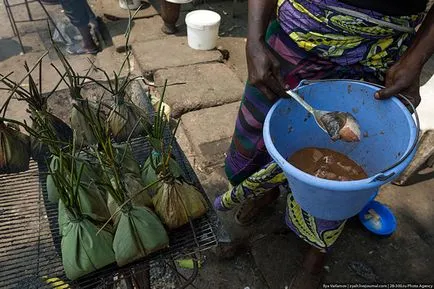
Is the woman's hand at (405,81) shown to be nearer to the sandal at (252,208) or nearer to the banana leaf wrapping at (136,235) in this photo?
the banana leaf wrapping at (136,235)

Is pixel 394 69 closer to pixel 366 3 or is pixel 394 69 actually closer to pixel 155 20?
pixel 366 3

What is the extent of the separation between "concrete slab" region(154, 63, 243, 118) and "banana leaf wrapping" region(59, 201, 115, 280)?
2002 millimetres

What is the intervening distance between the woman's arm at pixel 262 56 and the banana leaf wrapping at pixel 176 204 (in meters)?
0.50

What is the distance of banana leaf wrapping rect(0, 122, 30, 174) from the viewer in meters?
1.53

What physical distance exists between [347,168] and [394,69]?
0.44 metres

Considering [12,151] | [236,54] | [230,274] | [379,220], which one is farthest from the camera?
[236,54]

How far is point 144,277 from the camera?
1.52 meters

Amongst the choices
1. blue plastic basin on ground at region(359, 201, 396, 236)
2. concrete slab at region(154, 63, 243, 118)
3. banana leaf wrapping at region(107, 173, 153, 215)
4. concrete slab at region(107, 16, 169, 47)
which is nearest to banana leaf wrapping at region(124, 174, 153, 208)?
banana leaf wrapping at region(107, 173, 153, 215)

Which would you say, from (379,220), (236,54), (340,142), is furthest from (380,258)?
(236,54)

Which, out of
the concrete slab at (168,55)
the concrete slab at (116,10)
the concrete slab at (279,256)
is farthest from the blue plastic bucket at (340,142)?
the concrete slab at (116,10)

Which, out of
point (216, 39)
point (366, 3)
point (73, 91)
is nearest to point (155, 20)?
point (216, 39)

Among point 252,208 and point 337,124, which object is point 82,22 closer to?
point 252,208

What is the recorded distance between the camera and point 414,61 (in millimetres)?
1403

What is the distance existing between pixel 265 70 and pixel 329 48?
1.00 feet
